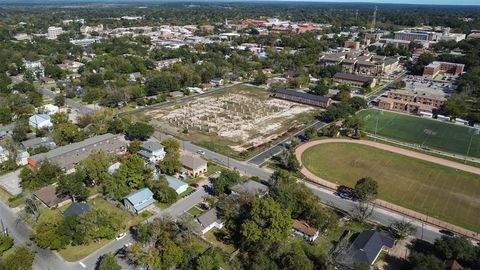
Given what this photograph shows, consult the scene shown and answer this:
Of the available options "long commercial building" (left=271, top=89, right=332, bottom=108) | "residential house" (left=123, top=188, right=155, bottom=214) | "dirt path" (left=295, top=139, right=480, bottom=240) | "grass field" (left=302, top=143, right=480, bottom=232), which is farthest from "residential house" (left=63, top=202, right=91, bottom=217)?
"long commercial building" (left=271, top=89, right=332, bottom=108)

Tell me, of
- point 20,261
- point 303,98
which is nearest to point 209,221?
point 20,261

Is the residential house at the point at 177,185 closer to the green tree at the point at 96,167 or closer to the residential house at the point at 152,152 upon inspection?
the residential house at the point at 152,152

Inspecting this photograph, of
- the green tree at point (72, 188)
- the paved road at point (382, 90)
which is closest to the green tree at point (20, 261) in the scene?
the green tree at point (72, 188)

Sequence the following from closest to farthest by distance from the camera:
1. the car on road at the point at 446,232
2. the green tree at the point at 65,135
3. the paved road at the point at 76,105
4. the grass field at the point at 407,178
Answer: the car on road at the point at 446,232
the grass field at the point at 407,178
the green tree at the point at 65,135
the paved road at the point at 76,105

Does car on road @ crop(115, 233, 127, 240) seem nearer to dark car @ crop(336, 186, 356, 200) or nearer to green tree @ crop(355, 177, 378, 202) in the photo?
dark car @ crop(336, 186, 356, 200)

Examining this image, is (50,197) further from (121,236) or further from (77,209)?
(121,236)

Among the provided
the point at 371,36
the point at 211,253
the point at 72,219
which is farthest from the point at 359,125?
the point at 371,36
